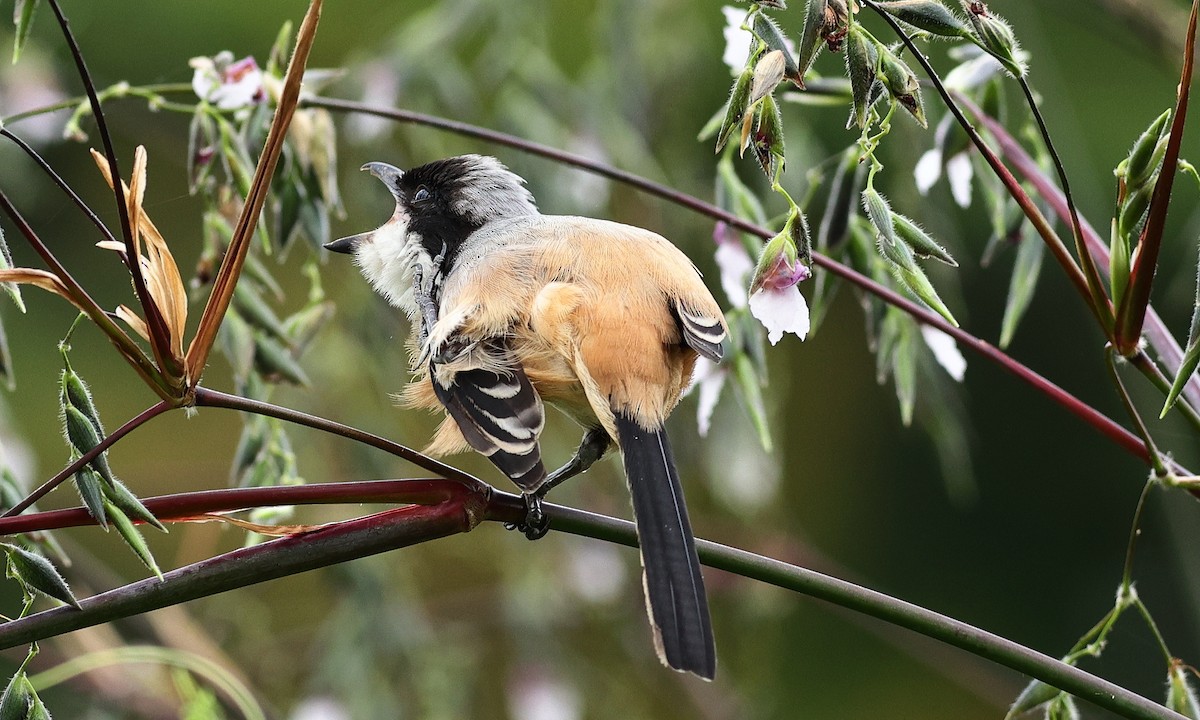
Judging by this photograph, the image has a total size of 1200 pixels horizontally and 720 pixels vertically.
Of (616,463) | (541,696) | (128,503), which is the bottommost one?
(541,696)

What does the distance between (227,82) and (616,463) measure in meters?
1.21

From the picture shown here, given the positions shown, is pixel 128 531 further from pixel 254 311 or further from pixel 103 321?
pixel 254 311

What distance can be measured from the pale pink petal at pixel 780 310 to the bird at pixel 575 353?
0.27 meters

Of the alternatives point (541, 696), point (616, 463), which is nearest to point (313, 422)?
point (616, 463)

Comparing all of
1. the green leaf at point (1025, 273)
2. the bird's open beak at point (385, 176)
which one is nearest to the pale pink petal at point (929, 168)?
the green leaf at point (1025, 273)

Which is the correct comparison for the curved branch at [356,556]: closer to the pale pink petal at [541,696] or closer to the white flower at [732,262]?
the white flower at [732,262]

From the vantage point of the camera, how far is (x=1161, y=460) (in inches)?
46.4

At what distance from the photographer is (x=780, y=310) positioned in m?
1.19

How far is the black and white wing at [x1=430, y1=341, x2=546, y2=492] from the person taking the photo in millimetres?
1489

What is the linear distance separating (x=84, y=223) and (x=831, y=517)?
3.60 meters

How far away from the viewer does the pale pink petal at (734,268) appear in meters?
1.71

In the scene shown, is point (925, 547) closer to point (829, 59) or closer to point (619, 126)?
point (829, 59)

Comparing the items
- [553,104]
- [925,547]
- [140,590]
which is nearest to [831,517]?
[925,547]

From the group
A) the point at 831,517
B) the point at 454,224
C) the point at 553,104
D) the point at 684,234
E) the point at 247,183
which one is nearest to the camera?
the point at 247,183
